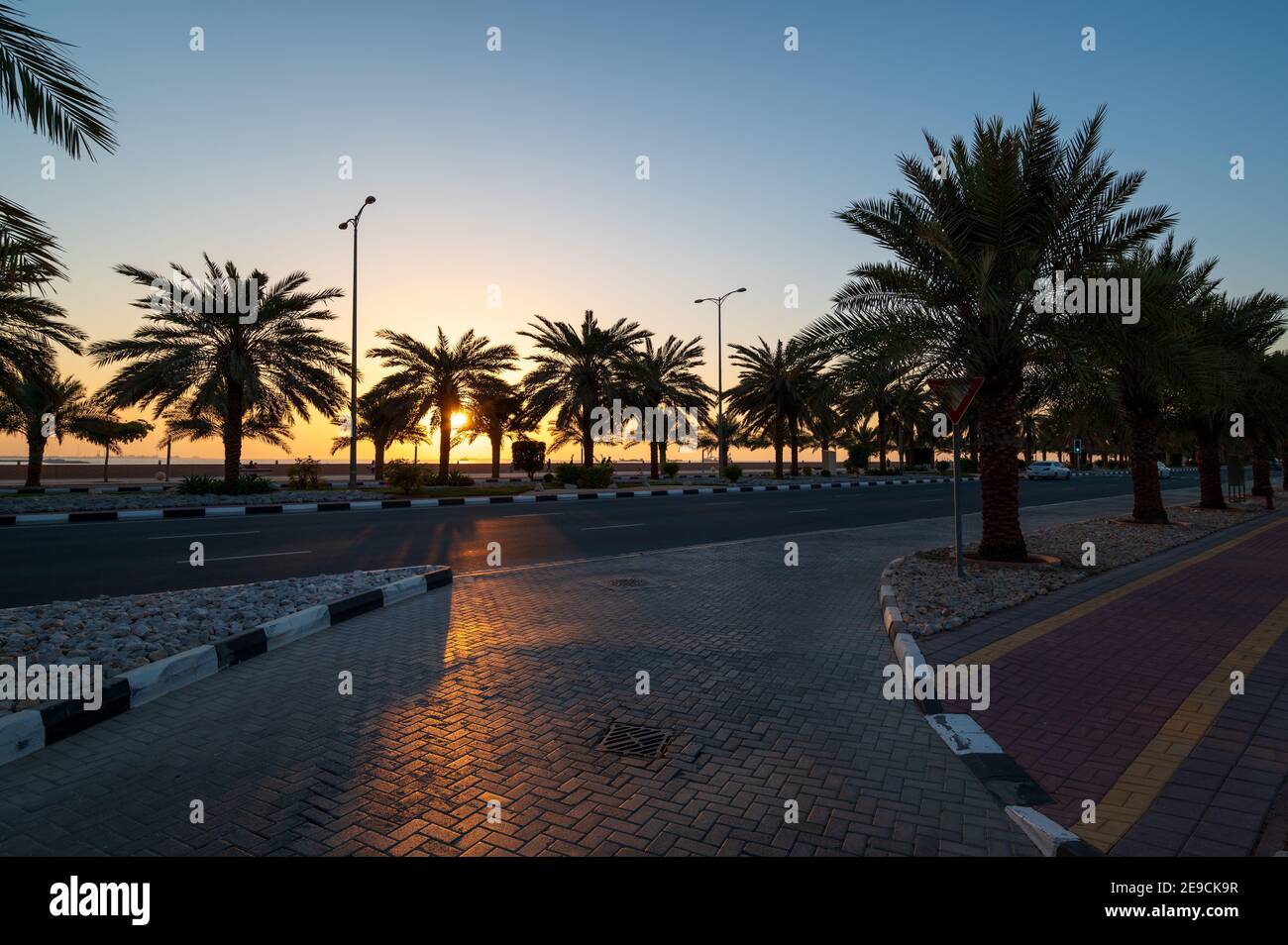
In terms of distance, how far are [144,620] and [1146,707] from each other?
761cm

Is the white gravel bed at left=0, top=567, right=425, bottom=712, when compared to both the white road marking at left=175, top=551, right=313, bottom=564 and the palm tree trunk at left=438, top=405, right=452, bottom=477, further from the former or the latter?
the palm tree trunk at left=438, top=405, right=452, bottom=477

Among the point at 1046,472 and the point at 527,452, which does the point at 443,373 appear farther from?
the point at 1046,472

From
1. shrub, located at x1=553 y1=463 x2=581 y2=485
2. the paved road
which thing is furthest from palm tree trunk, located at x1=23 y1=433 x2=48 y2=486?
shrub, located at x1=553 y1=463 x2=581 y2=485

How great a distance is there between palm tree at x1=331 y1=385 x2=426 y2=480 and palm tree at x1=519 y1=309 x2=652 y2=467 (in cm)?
566

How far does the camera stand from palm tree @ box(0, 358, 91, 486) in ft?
81.3

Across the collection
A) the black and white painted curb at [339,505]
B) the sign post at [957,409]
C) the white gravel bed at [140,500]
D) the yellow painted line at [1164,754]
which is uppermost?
the sign post at [957,409]

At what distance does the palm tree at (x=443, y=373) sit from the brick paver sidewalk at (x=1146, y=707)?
27.2 metres

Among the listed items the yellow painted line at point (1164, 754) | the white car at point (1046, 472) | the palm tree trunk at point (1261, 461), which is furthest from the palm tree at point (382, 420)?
the white car at point (1046, 472)

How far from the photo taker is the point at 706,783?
3.23 meters

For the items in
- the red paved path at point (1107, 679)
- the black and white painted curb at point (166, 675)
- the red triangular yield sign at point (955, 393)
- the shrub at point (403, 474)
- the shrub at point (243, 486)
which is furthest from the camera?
the shrub at point (403, 474)

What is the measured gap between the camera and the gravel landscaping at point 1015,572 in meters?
6.93

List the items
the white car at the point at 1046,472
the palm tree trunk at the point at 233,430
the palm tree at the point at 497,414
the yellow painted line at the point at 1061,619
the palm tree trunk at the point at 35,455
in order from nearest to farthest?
the yellow painted line at the point at 1061,619 → the palm tree trunk at the point at 233,430 → the palm tree trunk at the point at 35,455 → the palm tree at the point at 497,414 → the white car at the point at 1046,472

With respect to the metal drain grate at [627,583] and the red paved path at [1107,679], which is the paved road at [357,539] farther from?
the red paved path at [1107,679]
